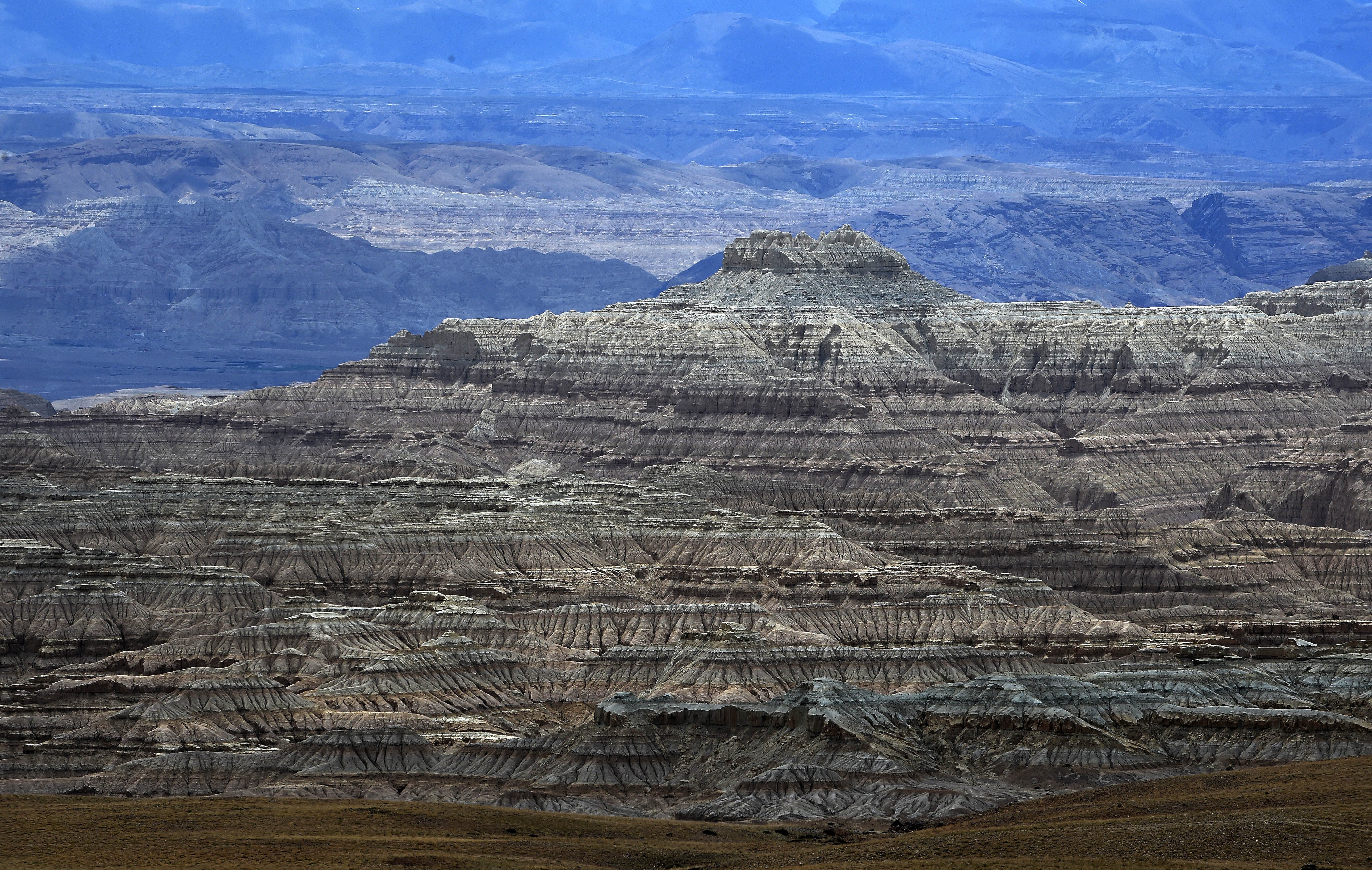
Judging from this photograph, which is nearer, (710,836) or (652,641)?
(710,836)

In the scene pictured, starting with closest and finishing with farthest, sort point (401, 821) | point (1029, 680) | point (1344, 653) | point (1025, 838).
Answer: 1. point (1025, 838)
2. point (401, 821)
3. point (1029, 680)
4. point (1344, 653)

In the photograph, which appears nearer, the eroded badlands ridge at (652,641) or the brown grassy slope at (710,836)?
the brown grassy slope at (710,836)

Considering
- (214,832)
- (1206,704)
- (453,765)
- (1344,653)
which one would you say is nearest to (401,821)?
(214,832)

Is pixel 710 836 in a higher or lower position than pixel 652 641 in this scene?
higher

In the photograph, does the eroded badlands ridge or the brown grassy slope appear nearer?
the brown grassy slope

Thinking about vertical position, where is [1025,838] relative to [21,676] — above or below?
above

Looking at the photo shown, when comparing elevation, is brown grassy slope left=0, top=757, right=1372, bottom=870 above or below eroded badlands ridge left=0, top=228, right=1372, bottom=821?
above

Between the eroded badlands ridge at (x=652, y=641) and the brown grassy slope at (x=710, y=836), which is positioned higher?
the brown grassy slope at (x=710, y=836)

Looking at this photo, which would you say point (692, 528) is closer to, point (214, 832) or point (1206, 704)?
point (1206, 704)
